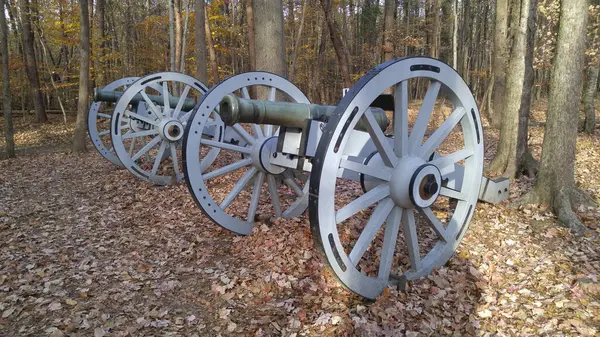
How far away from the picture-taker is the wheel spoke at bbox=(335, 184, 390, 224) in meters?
3.09

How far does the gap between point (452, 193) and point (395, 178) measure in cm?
88

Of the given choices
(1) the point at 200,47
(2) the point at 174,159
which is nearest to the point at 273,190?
(2) the point at 174,159

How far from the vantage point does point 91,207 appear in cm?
644

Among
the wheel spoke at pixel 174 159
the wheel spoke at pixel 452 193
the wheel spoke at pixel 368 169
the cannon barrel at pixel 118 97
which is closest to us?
the wheel spoke at pixel 368 169

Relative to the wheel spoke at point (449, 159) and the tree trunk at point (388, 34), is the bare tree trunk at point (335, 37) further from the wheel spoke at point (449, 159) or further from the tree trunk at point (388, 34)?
the wheel spoke at point (449, 159)

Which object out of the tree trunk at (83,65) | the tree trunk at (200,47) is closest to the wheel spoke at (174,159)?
the tree trunk at (83,65)

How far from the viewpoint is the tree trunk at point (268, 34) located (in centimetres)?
→ 722

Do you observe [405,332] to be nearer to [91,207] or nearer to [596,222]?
[596,222]

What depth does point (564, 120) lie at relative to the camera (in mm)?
4848

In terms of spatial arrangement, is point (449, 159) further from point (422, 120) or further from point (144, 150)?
point (144, 150)

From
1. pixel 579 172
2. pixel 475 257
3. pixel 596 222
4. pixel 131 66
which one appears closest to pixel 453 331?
pixel 475 257

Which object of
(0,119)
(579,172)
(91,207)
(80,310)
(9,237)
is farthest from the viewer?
(0,119)

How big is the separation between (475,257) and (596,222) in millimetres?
1797

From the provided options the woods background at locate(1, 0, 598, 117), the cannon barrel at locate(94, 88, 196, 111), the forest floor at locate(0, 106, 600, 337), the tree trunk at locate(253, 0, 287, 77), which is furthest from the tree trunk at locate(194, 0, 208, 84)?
the forest floor at locate(0, 106, 600, 337)
